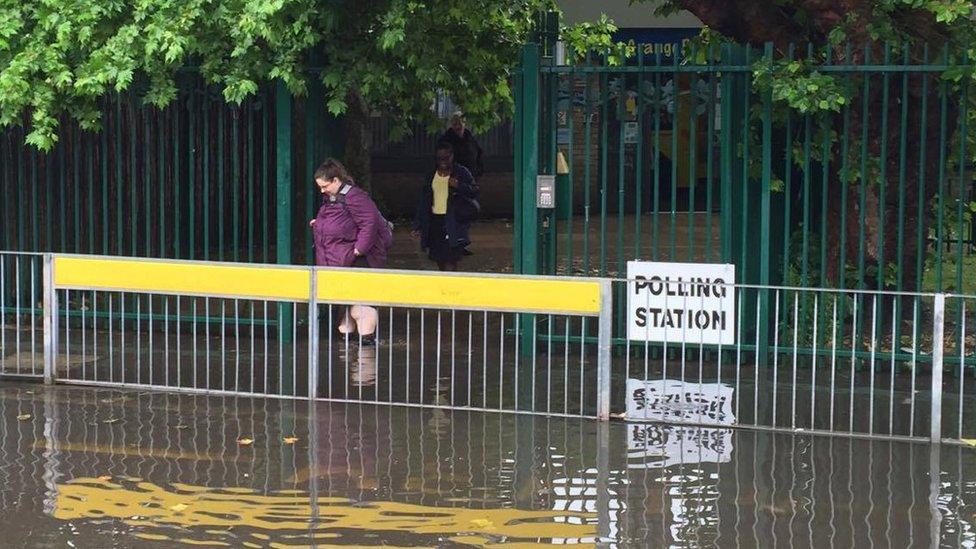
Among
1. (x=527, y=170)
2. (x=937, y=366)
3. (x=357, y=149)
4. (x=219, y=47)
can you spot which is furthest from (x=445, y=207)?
(x=937, y=366)

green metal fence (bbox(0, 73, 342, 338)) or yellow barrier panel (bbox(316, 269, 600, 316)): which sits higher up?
green metal fence (bbox(0, 73, 342, 338))

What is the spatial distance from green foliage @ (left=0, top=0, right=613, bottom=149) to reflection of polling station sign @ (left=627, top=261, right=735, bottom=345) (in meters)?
2.78

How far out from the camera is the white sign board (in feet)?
29.9

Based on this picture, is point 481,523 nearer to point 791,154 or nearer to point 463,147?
point 791,154

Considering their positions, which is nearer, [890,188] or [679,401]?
[679,401]

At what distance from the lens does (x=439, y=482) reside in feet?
27.9

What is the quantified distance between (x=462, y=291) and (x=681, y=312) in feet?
5.09

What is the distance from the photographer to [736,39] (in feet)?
42.9

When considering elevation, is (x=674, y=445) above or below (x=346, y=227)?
below

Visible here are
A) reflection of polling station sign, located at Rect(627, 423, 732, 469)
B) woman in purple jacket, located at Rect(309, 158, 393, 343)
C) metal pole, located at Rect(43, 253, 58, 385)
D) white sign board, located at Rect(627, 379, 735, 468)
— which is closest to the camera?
reflection of polling station sign, located at Rect(627, 423, 732, 469)

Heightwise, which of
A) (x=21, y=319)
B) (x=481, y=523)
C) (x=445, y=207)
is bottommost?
(x=481, y=523)

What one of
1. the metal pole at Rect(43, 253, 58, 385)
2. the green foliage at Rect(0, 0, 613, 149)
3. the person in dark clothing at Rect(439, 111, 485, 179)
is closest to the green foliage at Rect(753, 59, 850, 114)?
the green foliage at Rect(0, 0, 613, 149)

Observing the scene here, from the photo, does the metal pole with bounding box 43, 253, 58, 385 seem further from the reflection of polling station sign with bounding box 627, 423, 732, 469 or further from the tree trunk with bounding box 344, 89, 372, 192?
the tree trunk with bounding box 344, 89, 372, 192

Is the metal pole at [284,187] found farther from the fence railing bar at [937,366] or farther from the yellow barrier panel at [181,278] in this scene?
the fence railing bar at [937,366]
